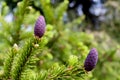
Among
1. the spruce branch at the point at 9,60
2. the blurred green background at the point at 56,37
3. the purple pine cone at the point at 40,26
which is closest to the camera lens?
the purple pine cone at the point at 40,26

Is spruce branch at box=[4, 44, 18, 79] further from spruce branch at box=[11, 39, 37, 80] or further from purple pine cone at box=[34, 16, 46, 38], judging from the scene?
purple pine cone at box=[34, 16, 46, 38]

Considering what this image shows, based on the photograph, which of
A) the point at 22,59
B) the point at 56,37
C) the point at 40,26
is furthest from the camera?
the point at 56,37

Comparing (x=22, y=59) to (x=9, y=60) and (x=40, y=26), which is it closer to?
(x=9, y=60)

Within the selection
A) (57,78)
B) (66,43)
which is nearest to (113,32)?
(66,43)

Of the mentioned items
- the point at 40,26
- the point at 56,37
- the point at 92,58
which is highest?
the point at 40,26

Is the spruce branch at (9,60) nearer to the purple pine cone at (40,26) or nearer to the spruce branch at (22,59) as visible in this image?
the spruce branch at (22,59)

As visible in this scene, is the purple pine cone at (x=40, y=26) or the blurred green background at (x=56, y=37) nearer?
the purple pine cone at (x=40, y=26)

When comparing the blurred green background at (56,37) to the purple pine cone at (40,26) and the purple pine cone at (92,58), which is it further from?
the purple pine cone at (40,26)

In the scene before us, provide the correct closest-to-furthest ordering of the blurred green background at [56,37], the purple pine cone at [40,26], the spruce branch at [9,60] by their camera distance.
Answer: the purple pine cone at [40,26], the spruce branch at [9,60], the blurred green background at [56,37]

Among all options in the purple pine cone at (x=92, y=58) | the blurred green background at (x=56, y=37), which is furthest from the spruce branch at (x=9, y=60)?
the purple pine cone at (x=92, y=58)

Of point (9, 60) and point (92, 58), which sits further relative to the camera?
point (9, 60)

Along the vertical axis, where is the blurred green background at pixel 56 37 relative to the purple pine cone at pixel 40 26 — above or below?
below

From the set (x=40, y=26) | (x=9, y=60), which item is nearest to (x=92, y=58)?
(x=40, y=26)
